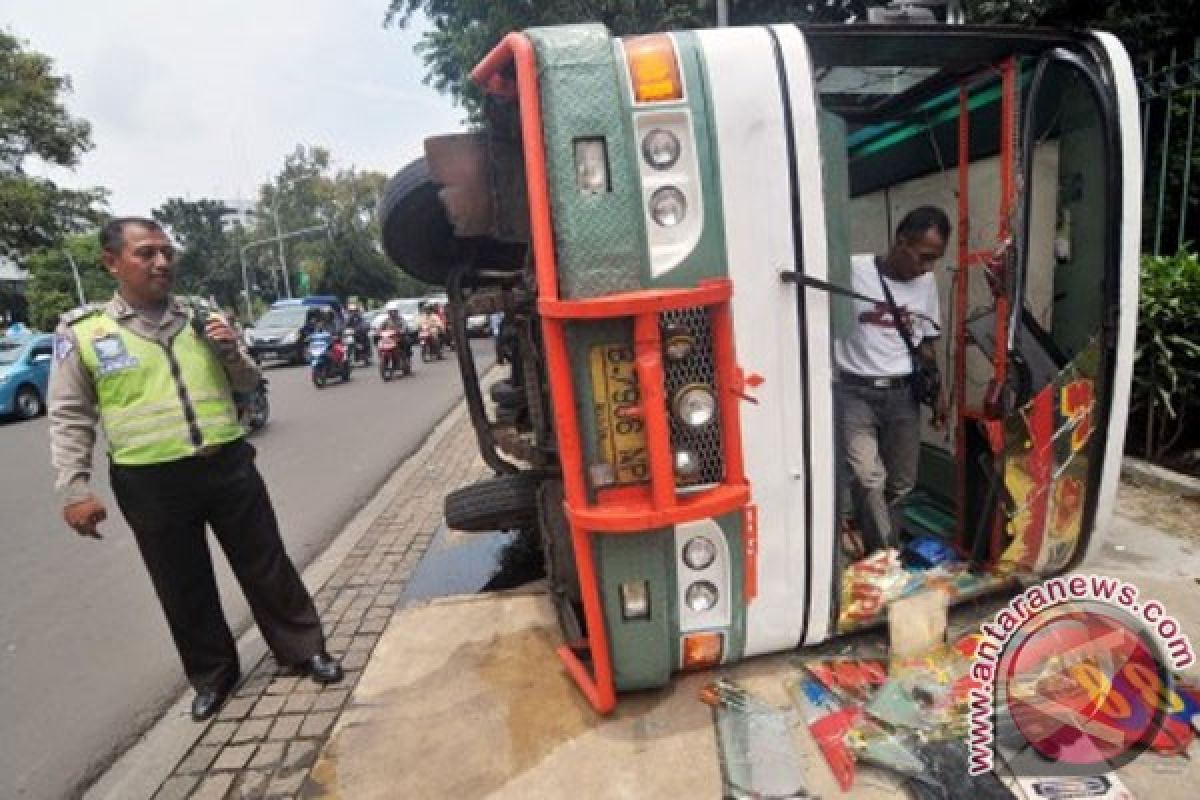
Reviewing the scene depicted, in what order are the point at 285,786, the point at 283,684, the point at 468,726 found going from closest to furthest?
1. the point at 285,786
2. the point at 468,726
3. the point at 283,684

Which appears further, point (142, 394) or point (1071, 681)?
point (142, 394)

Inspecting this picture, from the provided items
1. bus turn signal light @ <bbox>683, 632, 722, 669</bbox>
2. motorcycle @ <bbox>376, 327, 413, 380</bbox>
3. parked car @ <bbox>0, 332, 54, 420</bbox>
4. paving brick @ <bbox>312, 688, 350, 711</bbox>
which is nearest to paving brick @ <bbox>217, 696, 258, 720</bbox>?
paving brick @ <bbox>312, 688, 350, 711</bbox>

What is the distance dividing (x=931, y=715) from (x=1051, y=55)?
2231mm

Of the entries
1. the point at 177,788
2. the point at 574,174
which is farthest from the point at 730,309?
the point at 177,788

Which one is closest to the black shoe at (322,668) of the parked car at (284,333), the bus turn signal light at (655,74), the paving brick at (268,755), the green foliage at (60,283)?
the paving brick at (268,755)

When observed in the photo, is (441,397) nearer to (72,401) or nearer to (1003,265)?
(72,401)

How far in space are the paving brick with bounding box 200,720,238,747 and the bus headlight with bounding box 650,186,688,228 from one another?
2.46 metres

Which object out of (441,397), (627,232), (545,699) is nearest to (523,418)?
(545,699)

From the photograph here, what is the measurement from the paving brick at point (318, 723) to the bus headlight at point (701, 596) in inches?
56.7

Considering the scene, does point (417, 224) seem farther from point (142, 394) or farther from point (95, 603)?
point (95, 603)

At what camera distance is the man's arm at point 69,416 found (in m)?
2.69

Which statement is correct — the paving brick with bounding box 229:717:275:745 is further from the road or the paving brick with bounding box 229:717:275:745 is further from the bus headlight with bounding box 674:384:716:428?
the bus headlight with bounding box 674:384:716:428

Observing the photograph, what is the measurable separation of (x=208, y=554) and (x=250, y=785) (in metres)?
0.94

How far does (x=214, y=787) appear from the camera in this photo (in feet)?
8.23
